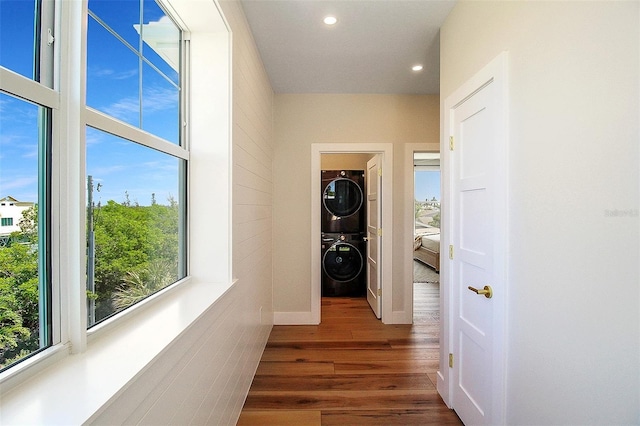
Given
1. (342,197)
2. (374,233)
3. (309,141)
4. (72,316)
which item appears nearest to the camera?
(72,316)

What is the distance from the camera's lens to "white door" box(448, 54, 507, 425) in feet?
5.17

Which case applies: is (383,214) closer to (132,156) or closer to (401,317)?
(401,317)

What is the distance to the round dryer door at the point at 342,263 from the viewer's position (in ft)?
16.3

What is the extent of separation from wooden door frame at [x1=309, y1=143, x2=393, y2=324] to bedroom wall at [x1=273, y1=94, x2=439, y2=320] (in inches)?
2.2

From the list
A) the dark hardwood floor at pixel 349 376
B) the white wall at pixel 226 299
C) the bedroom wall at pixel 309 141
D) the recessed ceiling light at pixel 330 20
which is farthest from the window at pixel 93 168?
the bedroom wall at pixel 309 141

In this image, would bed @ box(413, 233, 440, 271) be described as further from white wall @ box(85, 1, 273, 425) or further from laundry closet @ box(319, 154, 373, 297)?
white wall @ box(85, 1, 273, 425)

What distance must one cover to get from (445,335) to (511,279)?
93 centimetres

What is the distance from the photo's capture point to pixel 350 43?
8.52 feet

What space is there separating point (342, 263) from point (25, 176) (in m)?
4.36

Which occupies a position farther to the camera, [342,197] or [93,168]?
[342,197]

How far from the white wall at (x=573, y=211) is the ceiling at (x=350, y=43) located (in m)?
0.83

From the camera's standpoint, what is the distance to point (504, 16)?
Result: 1.55 meters

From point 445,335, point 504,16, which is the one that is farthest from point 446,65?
point 445,335

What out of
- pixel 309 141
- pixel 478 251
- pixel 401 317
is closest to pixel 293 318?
pixel 401 317
